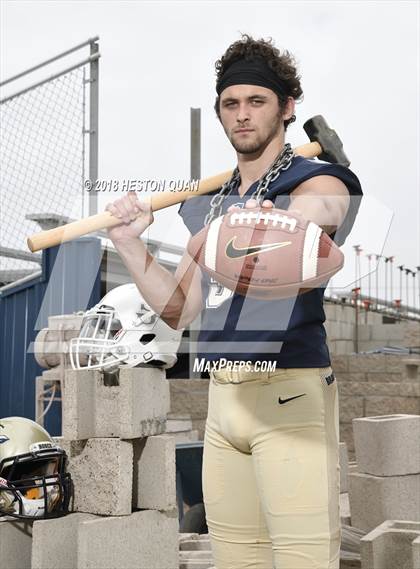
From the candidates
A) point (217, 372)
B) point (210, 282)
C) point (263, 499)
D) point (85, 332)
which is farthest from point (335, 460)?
point (85, 332)

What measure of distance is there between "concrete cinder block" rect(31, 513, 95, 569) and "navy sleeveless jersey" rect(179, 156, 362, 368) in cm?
166

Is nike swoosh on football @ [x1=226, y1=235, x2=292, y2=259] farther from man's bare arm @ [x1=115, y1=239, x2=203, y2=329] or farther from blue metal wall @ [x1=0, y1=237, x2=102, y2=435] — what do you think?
blue metal wall @ [x1=0, y1=237, x2=102, y2=435]

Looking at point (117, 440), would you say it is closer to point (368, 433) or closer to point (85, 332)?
point (85, 332)

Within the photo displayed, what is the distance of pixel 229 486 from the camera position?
2107 millimetres

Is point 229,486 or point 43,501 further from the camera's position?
point 43,501

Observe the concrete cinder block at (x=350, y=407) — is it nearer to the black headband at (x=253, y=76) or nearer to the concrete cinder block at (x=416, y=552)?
the concrete cinder block at (x=416, y=552)

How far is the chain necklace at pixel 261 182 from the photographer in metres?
2.07

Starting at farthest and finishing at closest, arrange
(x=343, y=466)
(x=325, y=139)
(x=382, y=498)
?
(x=343, y=466)
(x=382, y=498)
(x=325, y=139)

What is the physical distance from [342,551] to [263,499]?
215 cm

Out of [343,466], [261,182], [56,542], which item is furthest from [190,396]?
[261,182]

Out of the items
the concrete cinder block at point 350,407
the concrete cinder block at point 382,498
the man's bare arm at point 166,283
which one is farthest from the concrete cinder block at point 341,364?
the man's bare arm at point 166,283

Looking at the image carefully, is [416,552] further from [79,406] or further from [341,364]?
[341,364]

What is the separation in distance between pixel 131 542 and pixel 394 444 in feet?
5.02

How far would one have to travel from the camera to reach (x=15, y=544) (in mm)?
3551
